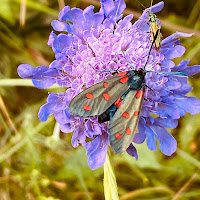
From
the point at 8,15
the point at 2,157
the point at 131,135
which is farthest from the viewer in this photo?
the point at 8,15

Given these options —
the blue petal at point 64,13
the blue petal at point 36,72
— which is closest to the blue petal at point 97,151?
the blue petal at point 36,72

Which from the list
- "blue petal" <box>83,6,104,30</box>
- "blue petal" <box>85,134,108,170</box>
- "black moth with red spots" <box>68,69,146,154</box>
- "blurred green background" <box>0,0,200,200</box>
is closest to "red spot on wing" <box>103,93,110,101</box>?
"black moth with red spots" <box>68,69,146,154</box>

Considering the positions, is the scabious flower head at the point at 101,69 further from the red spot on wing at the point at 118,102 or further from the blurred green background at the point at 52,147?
the blurred green background at the point at 52,147

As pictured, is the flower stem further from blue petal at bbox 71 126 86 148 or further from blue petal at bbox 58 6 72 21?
blue petal at bbox 58 6 72 21

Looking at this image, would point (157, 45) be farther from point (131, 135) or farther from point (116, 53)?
point (131, 135)

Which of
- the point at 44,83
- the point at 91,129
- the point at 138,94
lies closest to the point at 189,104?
the point at 138,94

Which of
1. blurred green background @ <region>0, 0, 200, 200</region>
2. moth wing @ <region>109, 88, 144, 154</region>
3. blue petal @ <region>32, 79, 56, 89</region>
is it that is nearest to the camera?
moth wing @ <region>109, 88, 144, 154</region>

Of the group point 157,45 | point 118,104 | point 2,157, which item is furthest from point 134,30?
point 2,157
